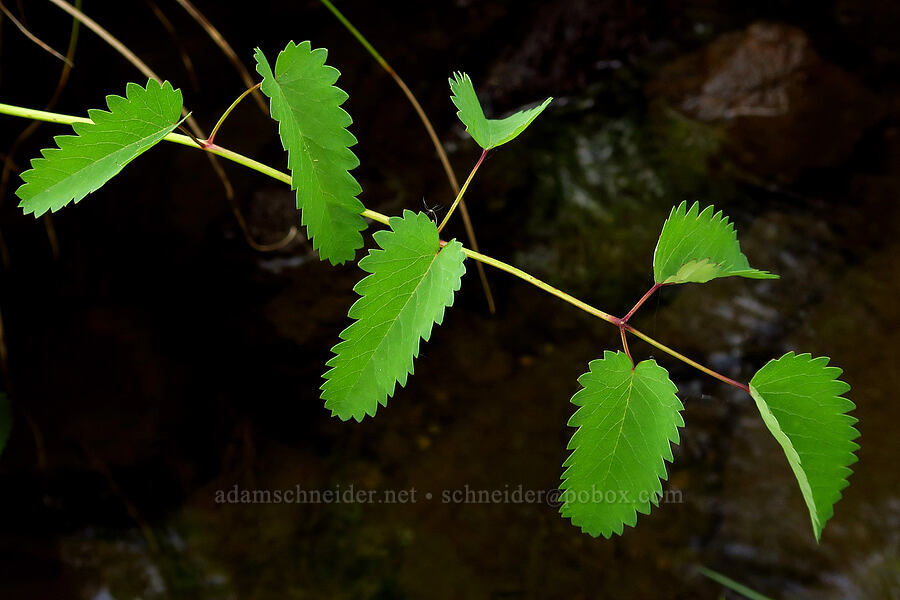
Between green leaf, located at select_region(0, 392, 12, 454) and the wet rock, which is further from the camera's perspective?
the wet rock

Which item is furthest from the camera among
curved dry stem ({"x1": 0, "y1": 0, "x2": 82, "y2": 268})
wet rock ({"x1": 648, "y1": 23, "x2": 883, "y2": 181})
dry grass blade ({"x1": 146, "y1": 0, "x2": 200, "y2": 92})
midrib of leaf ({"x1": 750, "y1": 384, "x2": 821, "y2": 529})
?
wet rock ({"x1": 648, "y1": 23, "x2": 883, "y2": 181})

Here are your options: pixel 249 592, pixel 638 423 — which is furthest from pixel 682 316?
pixel 249 592

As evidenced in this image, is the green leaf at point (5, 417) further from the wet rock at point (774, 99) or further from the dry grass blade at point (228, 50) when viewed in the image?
the wet rock at point (774, 99)

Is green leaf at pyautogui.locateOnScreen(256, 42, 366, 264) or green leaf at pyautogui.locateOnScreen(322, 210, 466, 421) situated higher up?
green leaf at pyautogui.locateOnScreen(256, 42, 366, 264)

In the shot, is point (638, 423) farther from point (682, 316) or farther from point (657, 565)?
point (682, 316)

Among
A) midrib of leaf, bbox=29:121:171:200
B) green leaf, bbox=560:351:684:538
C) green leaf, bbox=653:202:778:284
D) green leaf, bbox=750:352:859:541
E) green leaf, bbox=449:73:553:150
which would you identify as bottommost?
green leaf, bbox=750:352:859:541

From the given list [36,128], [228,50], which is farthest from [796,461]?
[36,128]

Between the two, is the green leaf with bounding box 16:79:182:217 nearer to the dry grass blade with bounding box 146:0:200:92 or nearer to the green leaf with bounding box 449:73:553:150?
the green leaf with bounding box 449:73:553:150

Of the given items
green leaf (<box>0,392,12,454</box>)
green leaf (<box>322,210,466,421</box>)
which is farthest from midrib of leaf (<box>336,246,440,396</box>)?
green leaf (<box>0,392,12,454</box>)
